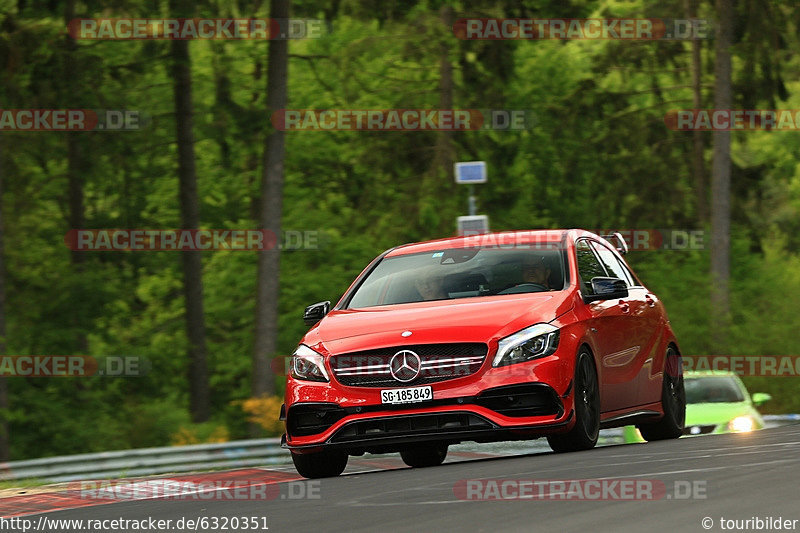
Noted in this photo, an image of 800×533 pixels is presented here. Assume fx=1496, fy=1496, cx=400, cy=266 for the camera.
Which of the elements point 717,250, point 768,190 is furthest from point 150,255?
point 768,190

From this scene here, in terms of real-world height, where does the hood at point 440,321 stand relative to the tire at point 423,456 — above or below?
above

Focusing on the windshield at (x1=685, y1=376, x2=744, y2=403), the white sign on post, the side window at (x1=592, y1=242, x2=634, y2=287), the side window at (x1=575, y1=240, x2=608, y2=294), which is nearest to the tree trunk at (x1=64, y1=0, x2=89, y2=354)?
the white sign on post

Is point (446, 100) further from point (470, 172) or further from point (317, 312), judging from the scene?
point (317, 312)

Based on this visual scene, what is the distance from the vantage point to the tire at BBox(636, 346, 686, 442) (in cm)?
1345

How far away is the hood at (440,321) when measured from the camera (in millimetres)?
10578

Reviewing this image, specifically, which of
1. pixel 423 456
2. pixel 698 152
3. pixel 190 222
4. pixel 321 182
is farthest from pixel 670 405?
pixel 321 182

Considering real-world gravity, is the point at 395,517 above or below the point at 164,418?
above

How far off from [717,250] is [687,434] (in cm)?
1367

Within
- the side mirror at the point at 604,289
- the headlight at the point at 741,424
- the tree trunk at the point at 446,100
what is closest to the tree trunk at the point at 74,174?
the tree trunk at the point at 446,100

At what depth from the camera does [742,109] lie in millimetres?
36125

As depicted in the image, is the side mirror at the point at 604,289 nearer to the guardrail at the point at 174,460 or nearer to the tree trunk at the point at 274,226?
the guardrail at the point at 174,460

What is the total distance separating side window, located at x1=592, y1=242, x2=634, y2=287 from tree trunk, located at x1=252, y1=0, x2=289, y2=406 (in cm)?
1473

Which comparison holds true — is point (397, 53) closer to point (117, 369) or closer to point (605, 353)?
point (117, 369)

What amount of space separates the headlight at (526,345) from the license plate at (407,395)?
Result: 1.71 feet
